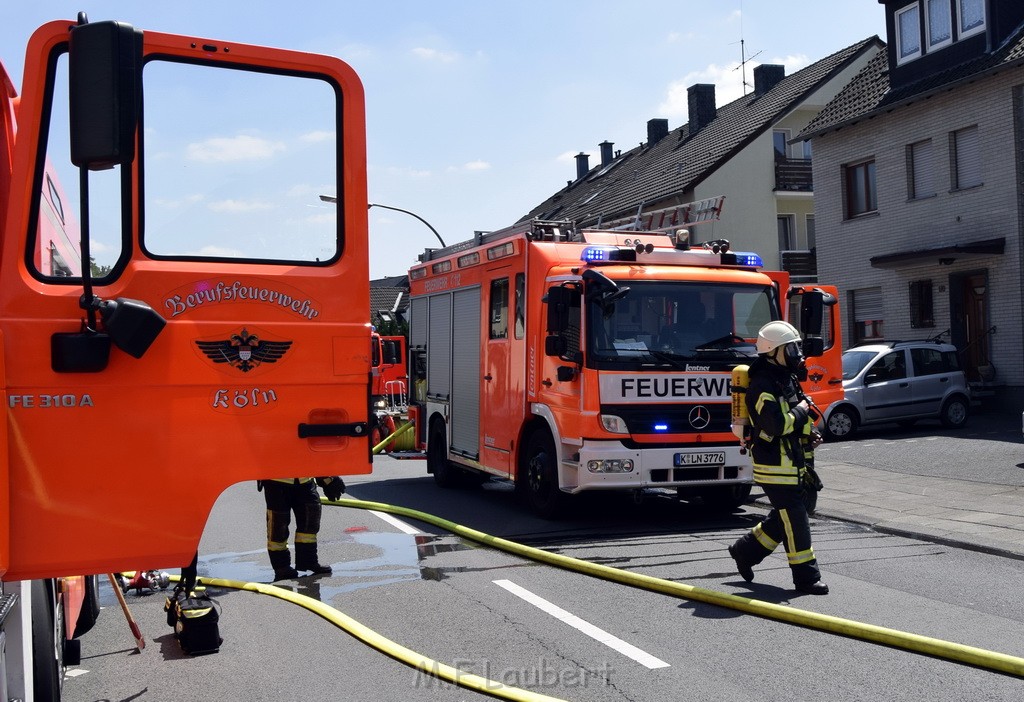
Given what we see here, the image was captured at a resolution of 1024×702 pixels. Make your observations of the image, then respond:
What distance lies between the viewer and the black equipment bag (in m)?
5.87

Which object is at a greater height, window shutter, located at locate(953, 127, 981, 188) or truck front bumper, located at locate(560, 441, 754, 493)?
window shutter, located at locate(953, 127, 981, 188)

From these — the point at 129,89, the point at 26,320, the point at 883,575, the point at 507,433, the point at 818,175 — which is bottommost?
the point at 883,575

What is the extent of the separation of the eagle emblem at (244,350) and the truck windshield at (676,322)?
609 centimetres

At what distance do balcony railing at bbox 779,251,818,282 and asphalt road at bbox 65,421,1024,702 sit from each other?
25.4 metres

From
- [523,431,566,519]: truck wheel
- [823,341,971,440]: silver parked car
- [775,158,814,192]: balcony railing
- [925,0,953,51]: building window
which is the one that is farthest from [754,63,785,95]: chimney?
[523,431,566,519]: truck wheel

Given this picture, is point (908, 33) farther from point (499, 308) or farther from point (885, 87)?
point (499, 308)

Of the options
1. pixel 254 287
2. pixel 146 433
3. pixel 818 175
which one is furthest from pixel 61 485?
pixel 818 175

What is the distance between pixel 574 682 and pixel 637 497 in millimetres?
5782

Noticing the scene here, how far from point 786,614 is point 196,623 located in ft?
11.4

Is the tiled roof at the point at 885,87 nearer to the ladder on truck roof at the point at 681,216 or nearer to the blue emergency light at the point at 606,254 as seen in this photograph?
the ladder on truck roof at the point at 681,216

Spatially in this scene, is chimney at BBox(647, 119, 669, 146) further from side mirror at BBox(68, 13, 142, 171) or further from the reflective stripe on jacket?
side mirror at BBox(68, 13, 142, 171)

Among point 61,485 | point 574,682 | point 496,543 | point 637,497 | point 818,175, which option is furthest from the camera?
point 818,175

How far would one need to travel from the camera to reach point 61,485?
11.5ft

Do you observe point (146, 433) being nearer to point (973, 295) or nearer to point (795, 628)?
point (795, 628)
